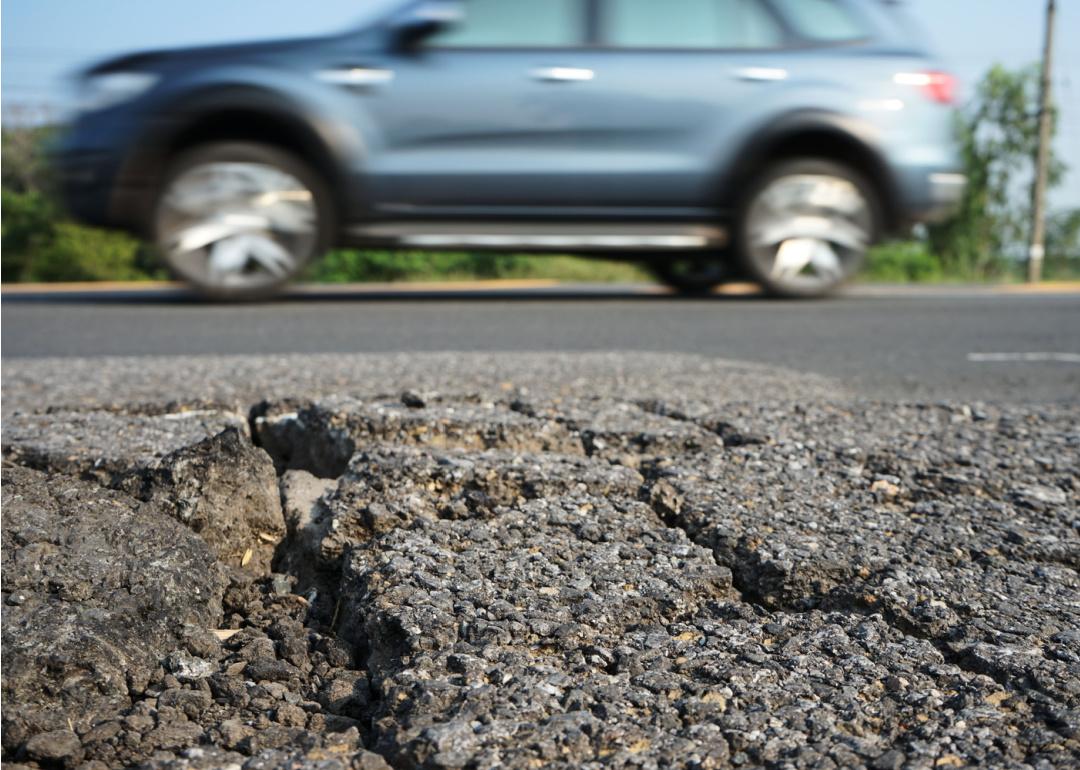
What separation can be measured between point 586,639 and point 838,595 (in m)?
0.39

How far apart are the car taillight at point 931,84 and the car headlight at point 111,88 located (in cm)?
422

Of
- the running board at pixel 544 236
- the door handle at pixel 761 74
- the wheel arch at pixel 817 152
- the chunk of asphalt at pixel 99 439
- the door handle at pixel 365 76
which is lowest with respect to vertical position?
the chunk of asphalt at pixel 99 439

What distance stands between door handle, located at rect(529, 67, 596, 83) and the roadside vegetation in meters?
1.68

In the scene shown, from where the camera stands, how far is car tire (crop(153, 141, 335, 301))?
592cm

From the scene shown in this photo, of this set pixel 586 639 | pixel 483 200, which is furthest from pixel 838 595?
pixel 483 200

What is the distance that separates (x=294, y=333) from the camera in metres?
5.21

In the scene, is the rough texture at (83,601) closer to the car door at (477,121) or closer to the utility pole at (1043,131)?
the car door at (477,121)

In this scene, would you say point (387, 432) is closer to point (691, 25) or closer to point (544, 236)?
point (544, 236)

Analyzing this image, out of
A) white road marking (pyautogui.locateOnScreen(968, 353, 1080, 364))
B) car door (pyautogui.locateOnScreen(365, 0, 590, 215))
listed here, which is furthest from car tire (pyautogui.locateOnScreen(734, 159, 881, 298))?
white road marking (pyautogui.locateOnScreen(968, 353, 1080, 364))

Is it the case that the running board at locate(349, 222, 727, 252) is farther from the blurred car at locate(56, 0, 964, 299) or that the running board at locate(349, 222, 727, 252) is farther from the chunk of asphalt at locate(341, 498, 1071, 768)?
the chunk of asphalt at locate(341, 498, 1071, 768)

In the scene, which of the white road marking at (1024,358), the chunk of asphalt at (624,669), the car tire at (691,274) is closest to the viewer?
the chunk of asphalt at (624,669)

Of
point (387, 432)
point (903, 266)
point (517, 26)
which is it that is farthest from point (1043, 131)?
point (387, 432)

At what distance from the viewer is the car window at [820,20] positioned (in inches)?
258

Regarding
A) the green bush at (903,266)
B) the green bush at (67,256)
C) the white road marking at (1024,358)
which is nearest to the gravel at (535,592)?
the white road marking at (1024,358)
